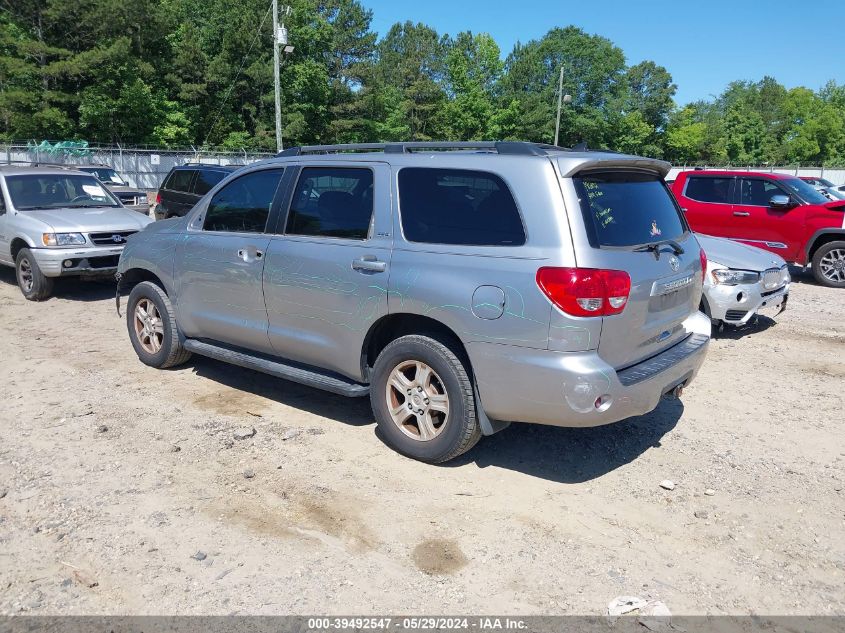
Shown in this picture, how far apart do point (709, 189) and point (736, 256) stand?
468 cm

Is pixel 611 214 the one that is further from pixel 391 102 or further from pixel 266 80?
pixel 391 102

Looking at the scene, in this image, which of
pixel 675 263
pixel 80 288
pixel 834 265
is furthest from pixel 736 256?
pixel 80 288

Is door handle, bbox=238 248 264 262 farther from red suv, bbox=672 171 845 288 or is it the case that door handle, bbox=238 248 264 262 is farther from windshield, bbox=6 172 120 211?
red suv, bbox=672 171 845 288

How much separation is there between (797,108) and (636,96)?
29724mm

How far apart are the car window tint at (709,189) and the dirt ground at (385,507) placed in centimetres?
641

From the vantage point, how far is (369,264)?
4.49 meters

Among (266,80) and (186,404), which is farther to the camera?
(266,80)

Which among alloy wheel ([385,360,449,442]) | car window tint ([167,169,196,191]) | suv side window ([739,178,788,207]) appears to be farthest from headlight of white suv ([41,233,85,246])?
suv side window ([739,178,788,207])

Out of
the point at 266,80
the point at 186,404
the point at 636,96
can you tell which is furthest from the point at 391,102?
the point at 186,404

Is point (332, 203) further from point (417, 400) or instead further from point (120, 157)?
point (120, 157)

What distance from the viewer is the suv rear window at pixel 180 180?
14.8m

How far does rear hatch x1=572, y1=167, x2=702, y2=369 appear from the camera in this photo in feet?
12.6

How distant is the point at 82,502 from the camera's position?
3965mm

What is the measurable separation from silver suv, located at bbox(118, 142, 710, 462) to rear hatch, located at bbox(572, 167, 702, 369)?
0.01 meters
